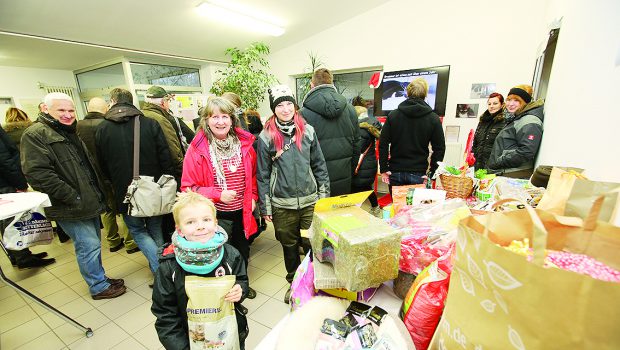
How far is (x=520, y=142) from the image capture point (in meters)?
1.70

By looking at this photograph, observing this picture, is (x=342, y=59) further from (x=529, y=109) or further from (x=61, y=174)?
(x=61, y=174)

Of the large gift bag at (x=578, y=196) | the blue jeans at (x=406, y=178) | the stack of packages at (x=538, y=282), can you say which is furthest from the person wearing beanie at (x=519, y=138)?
the stack of packages at (x=538, y=282)

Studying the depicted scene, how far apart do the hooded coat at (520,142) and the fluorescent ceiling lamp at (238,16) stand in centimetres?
346

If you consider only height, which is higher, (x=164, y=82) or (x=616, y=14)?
(x=164, y=82)

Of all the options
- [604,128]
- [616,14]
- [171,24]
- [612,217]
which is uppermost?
[171,24]

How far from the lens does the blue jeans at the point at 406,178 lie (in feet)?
7.62

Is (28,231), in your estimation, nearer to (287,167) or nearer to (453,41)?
(287,167)

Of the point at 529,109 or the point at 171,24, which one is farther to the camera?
the point at 171,24

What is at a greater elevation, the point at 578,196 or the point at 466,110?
the point at 466,110

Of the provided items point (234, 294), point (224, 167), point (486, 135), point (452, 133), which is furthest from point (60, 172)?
point (452, 133)

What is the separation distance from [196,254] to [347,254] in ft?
1.91

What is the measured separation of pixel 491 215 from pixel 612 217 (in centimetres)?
25

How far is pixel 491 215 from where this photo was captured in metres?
0.54

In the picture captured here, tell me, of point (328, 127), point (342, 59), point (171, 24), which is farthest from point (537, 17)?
point (171, 24)
